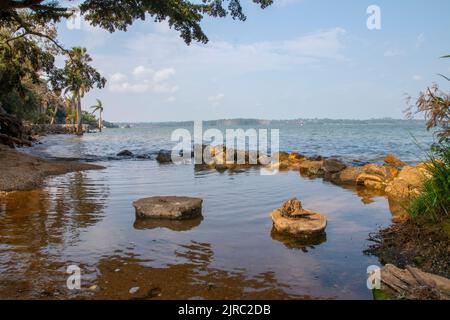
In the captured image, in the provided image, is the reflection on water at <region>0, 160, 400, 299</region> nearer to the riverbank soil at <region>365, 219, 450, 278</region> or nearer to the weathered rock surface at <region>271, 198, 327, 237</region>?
the weathered rock surface at <region>271, 198, 327, 237</region>

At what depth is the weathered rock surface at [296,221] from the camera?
21.8ft

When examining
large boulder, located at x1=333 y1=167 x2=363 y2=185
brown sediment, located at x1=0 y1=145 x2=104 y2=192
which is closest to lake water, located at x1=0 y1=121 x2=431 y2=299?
brown sediment, located at x1=0 y1=145 x2=104 y2=192

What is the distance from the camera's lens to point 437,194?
5855 millimetres

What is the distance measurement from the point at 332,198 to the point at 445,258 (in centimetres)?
548

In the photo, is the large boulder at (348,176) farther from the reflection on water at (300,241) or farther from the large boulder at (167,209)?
the large boulder at (167,209)

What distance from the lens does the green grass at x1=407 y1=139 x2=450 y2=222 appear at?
19.0ft

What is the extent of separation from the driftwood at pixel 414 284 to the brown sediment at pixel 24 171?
1026 cm

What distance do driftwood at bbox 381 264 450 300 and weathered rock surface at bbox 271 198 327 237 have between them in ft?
7.18

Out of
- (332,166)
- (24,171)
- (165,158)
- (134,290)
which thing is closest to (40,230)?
(134,290)


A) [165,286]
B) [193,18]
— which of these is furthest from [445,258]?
[193,18]

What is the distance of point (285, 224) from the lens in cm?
678

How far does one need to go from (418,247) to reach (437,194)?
37.2 inches

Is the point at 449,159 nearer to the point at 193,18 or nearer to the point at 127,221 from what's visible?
the point at 127,221

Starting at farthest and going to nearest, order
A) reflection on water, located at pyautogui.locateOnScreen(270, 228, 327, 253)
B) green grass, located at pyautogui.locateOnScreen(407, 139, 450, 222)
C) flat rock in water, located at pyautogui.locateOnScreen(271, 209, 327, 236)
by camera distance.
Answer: flat rock in water, located at pyautogui.locateOnScreen(271, 209, 327, 236) → reflection on water, located at pyautogui.locateOnScreen(270, 228, 327, 253) → green grass, located at pyautogui.locateOnScreen(407, 139, 450, 222)
